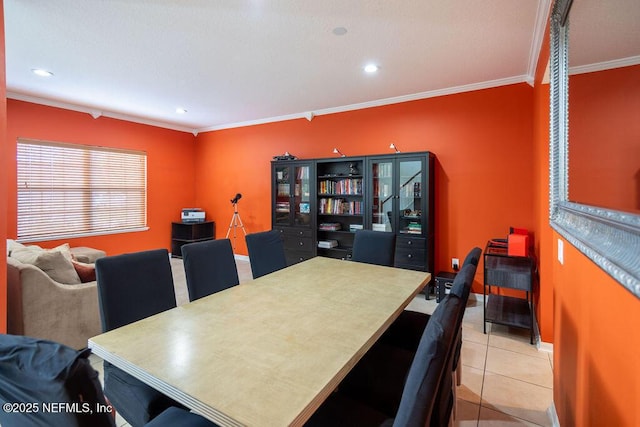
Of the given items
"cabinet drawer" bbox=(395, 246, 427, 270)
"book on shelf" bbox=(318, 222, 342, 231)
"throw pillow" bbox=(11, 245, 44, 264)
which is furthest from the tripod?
"throw pillow" bbox=(11, 245, 44, 264)

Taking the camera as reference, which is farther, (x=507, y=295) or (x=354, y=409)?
(x=507, y=295)

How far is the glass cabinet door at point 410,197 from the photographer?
3883 mm

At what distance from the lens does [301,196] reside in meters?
4.95

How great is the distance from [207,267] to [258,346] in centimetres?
103

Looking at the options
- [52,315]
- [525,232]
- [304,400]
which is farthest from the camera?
[525,232]

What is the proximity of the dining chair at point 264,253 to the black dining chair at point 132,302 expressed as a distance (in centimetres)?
73

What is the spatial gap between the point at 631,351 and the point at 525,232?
294 cm

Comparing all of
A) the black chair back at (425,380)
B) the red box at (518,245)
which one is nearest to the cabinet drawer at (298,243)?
the red box at (518,245)

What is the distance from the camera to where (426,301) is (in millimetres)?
3781

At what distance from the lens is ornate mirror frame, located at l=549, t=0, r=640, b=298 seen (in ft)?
2.19

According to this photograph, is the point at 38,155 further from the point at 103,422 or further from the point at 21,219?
the point at 103,422

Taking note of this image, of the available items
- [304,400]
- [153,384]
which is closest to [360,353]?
[304,400]

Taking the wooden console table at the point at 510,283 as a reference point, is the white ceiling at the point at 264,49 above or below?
above

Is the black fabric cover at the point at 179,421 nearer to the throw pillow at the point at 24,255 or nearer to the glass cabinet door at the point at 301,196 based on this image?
the throw pillow at the point at 24,255
